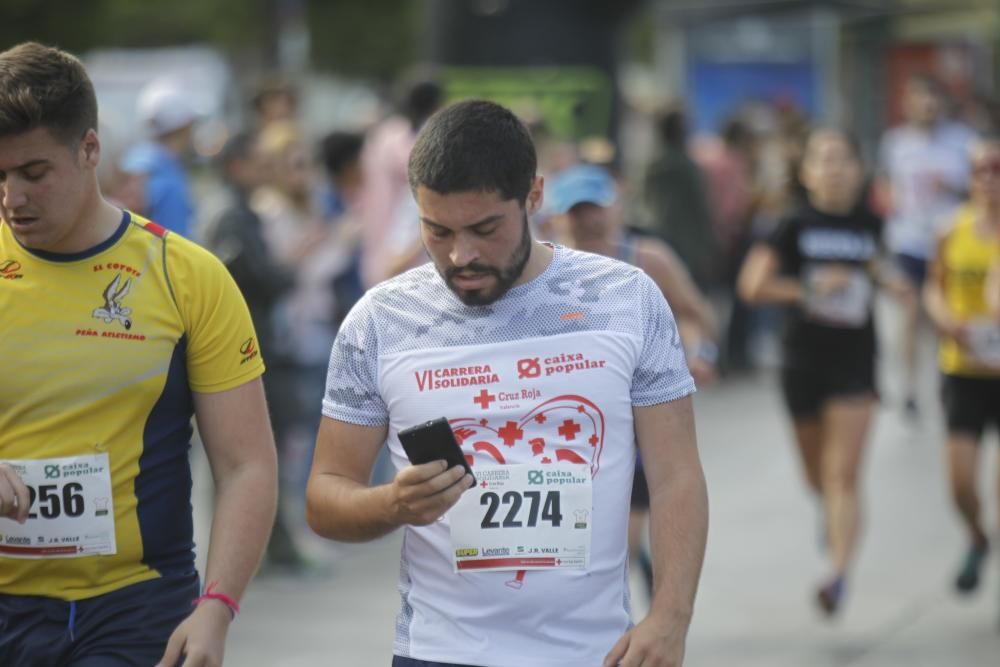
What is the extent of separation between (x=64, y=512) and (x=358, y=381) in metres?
0.64

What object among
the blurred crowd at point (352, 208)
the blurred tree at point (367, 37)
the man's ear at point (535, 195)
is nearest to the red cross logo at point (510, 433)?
the man's ear at point (535, 195)

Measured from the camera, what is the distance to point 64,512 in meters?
3.54

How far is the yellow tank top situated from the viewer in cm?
808

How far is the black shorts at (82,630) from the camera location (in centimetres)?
355

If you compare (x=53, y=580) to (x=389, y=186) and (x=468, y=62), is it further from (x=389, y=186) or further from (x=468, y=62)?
(x=468, y=62)

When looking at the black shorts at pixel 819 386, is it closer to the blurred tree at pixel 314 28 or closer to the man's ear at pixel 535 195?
the man's ear at pixel 535 195

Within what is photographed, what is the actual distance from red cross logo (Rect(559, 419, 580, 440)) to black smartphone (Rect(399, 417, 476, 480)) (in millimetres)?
286

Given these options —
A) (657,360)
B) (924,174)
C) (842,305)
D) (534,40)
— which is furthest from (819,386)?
(534,40)

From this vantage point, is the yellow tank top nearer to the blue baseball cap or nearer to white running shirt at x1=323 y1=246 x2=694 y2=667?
the blue baseball cap

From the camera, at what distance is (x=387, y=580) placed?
853 cm

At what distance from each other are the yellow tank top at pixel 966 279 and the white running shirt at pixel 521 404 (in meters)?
4.78

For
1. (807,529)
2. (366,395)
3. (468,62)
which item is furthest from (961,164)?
(366,395)

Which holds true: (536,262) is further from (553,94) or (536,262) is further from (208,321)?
(553,94)

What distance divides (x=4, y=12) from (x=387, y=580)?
31.1 meters
